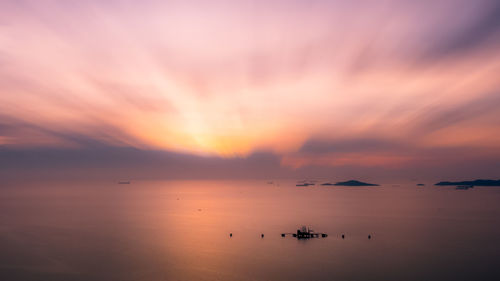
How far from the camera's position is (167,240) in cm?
9062

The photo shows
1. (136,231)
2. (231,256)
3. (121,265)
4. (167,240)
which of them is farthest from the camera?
(136,231)

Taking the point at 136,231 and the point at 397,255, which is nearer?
the point at 397,255

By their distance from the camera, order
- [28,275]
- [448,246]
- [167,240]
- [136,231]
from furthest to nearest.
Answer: [136,231]
[167,240]
[448,246]
[28,275]

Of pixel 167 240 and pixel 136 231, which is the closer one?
pixel 167 240

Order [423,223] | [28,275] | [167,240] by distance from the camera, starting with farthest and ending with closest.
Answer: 1. [423,223]
2. [167,240]
3. [28,275]

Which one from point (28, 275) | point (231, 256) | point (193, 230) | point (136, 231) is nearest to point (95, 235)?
point (136, 231)

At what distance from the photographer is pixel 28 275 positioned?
58.6 metres

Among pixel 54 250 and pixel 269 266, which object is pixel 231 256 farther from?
pixel 54 250

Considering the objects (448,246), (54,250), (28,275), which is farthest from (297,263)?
(54,250)

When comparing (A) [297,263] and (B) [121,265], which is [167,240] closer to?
(B) [121,265]

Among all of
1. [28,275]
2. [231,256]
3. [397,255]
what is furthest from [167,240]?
[397,255]

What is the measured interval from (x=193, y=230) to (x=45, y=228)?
156 feet

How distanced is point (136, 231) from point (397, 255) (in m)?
75.1

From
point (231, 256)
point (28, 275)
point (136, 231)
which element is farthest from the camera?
point (136, 231)
